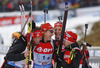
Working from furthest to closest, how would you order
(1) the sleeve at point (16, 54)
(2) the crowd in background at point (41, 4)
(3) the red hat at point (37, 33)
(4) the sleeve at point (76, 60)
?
1. (2) the crowd in background at point (41, 4)
2. (3) the red hat at point (37, 33)
3. (1) the sleeve at point (16, 54)
4. (4) the sleeve at point (76, 60)

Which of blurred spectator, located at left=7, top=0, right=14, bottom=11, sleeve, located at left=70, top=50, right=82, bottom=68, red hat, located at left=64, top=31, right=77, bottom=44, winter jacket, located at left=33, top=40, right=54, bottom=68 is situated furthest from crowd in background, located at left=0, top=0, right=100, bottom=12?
sleeve, located at left=70, top=50, right=82, bottom=68

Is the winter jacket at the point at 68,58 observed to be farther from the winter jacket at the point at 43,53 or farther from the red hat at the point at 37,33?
the red hat at the point at 37,33

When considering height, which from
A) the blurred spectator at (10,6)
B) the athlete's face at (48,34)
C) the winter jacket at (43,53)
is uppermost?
the athlete's face at (48,34)

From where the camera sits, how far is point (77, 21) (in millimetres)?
18547

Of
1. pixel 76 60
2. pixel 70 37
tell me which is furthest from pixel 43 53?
pixel 76 60

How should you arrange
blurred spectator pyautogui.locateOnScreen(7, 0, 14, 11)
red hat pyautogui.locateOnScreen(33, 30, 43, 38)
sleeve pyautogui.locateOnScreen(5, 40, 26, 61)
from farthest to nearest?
blurred spectator pyautogui.locateOnScreen(7, 0, 14, 11), red hat pyautogui.locateOnScreen(33, 30, 43, 38), sleeve pyautogui.locateOnScreen(5, 40, 26, 61)

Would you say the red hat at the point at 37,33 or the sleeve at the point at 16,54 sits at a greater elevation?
the red hat at the point at 37,33

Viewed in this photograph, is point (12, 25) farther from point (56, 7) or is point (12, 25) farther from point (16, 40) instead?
point (16, 40)

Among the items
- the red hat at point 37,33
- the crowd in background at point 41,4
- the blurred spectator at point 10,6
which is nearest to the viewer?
the red hat at point 37,33

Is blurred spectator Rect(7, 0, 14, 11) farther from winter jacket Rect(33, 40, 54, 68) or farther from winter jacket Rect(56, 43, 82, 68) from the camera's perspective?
winter jacket Rect(56, 43, 82, 68)

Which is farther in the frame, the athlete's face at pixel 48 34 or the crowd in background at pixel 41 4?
the crowd in background at pixel 41 4

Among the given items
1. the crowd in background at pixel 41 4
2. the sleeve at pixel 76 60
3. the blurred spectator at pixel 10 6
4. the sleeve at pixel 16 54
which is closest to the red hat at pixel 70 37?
the sleeve at pixel 76 60

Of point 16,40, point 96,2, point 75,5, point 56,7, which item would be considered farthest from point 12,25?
point 16,40

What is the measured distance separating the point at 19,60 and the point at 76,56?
44.7 inches
